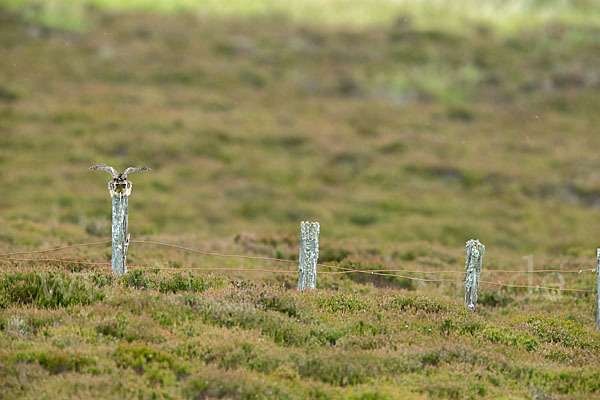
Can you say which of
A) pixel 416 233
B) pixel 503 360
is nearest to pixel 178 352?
pixel 503 360

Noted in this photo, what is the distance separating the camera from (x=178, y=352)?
765cm

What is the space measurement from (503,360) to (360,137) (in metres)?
21.2

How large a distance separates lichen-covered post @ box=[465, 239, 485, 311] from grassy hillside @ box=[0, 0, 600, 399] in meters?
0.37

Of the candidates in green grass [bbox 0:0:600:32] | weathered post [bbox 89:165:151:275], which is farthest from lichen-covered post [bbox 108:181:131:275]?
green grass [bbox 0:0:600:32]

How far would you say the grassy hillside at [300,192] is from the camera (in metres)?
7.78

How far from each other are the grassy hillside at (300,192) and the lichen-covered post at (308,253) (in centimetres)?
64

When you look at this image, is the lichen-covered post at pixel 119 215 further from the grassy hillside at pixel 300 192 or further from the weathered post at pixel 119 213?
the grassy hillside at pixel 300 192

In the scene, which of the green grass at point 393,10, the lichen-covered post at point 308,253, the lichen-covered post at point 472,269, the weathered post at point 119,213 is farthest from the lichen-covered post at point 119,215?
the green grass at point 393,10

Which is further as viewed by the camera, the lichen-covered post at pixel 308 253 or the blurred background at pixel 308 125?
the blurred background at pixel 308 125

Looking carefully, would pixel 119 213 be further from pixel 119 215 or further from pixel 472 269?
pixel 472 269

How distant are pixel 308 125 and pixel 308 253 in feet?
64.7

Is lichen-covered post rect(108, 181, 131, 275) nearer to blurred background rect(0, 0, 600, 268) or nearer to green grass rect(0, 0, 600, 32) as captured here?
blurred background rect(0, 0, 600, 268)

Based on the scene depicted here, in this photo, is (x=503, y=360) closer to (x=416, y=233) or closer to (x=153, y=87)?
(x=416, y=233)

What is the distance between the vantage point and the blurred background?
66.6 ft
